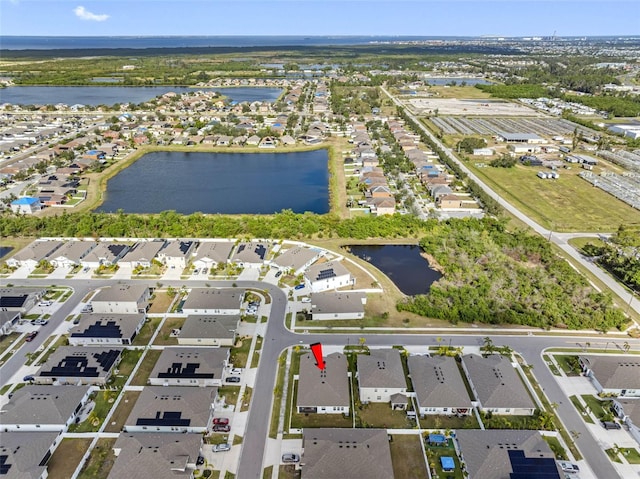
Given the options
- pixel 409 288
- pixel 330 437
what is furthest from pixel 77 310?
pixel 409 288

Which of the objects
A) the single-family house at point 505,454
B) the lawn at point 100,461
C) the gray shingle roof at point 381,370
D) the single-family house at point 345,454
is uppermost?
the gray shingle roof at point 381,370

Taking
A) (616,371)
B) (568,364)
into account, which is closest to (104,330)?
(568,364)

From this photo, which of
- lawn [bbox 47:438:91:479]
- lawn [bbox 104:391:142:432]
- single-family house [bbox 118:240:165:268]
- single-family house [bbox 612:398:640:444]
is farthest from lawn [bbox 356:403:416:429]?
single-family house [bbox 118:240:165:268]

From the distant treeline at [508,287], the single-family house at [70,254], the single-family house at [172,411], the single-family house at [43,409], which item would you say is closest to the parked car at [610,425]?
the distant treeline at [508,287]

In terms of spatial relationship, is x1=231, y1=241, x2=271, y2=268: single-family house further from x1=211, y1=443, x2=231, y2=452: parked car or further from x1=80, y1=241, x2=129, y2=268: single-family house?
x1=211, y1=443, x2=231, y2=452: parked car

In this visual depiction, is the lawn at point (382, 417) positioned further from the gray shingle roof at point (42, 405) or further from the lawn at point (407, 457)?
the gray shingle roof at point (42, 405)

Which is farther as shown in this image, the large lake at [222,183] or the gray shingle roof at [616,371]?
the large lake at [222,183]
